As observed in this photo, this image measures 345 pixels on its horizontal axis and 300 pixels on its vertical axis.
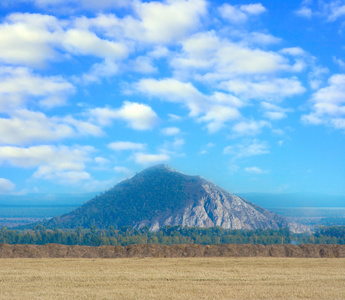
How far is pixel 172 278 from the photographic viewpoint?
26.9m

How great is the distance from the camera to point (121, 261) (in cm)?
3572

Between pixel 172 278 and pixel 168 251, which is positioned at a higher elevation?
pixel 168 251

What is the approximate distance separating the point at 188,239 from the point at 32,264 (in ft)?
500

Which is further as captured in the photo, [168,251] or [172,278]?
[168,251]

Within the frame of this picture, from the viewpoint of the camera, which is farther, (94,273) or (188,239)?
(188,239)

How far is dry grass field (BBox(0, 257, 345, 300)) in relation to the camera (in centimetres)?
2206

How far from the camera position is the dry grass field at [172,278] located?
868 inches

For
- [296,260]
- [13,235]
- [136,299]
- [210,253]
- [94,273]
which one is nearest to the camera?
[136,299]

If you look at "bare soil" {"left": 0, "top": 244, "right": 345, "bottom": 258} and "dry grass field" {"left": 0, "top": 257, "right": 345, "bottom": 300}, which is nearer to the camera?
"dry grass field" {"left": 0, "top": 257, "right": 345, "bottom": 300}

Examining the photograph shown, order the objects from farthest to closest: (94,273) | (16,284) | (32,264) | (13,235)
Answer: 1. (13,235)
2. (32,264)
3. (94,273)
4. (16,284)

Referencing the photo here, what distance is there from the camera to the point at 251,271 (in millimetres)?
30141

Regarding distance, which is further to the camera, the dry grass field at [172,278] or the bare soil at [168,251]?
the bare soil at [168,251]

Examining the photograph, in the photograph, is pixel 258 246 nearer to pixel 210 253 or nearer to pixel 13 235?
pixel 210 253

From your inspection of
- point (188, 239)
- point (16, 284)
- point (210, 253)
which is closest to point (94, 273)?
point (16, 284)
